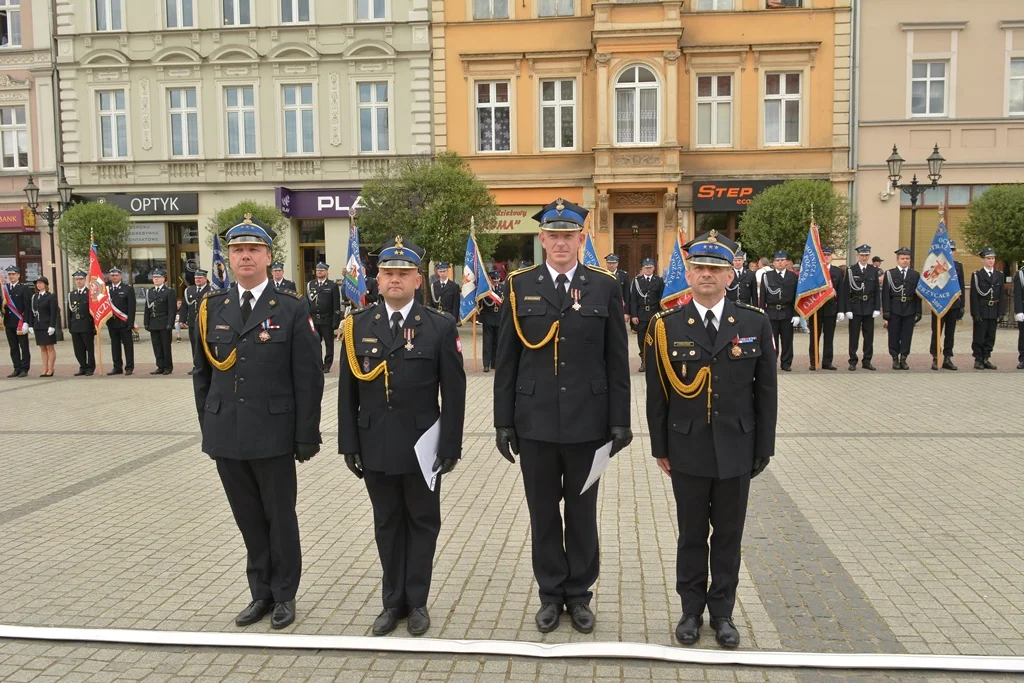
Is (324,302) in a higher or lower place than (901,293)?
lower

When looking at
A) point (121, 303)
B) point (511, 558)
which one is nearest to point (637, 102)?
point (121, 303)

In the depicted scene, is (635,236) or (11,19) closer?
(635,236)

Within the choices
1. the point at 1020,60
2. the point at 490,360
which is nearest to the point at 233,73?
the point at 490,360

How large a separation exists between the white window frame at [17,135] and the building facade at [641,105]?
1482 centimetres

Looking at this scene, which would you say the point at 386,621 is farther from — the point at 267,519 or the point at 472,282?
the point at 472,282

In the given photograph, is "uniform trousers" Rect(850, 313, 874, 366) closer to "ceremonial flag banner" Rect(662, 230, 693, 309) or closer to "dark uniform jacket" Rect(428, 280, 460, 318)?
"ceremonial flag banner" Rect(662, 230, 693, 309)

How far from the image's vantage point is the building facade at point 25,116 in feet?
96.2

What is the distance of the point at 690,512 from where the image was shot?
4.46 meters

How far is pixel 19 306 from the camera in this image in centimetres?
1745

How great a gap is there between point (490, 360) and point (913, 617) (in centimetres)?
1237

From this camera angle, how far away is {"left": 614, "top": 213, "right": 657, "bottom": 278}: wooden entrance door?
1081 inches

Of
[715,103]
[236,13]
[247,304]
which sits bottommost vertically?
[247,304]

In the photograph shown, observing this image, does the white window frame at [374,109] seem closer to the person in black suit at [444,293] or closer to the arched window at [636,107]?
the arched window at [636,107]

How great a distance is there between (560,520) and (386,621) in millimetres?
1101
